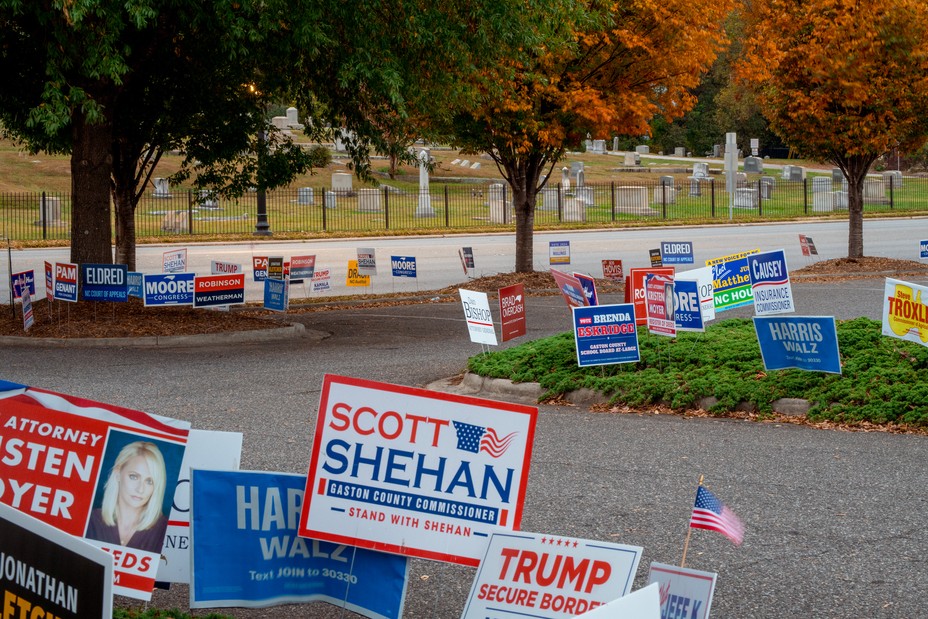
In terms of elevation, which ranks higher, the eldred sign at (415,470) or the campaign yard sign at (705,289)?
the campaign yard sign at (705,289)

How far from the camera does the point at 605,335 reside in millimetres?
11047

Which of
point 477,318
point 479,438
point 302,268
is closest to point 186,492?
point 479,438

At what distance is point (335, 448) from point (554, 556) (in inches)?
45.2

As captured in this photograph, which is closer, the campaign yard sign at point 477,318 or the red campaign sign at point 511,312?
the campaign yard sign at point 477,318

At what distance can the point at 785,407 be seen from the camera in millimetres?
9812

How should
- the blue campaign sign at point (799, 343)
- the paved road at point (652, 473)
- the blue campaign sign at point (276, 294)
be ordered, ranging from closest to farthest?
1. the paved road at point (652, 473)
2. the blue campaign sign at point (799, 343)
3. the blue campaign sign at point (276, 294)

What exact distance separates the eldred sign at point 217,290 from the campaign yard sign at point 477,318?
444 centimetres

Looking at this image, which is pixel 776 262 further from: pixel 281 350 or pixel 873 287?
pixel 873 287

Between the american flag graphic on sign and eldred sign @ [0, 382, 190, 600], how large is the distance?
1.25 m

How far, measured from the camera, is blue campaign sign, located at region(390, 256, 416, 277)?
60.9ft

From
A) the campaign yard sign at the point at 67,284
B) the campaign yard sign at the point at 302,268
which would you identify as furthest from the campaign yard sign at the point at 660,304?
the campaign yard sign at the point at 302,268

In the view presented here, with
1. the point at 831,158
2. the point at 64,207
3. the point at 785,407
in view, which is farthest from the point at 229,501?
the point at 64,207

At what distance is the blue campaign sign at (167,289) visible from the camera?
14586 millimetres

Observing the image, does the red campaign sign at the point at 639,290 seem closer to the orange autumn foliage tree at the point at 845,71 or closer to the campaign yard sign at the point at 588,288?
the campaign yard sign at the point at 588,288
